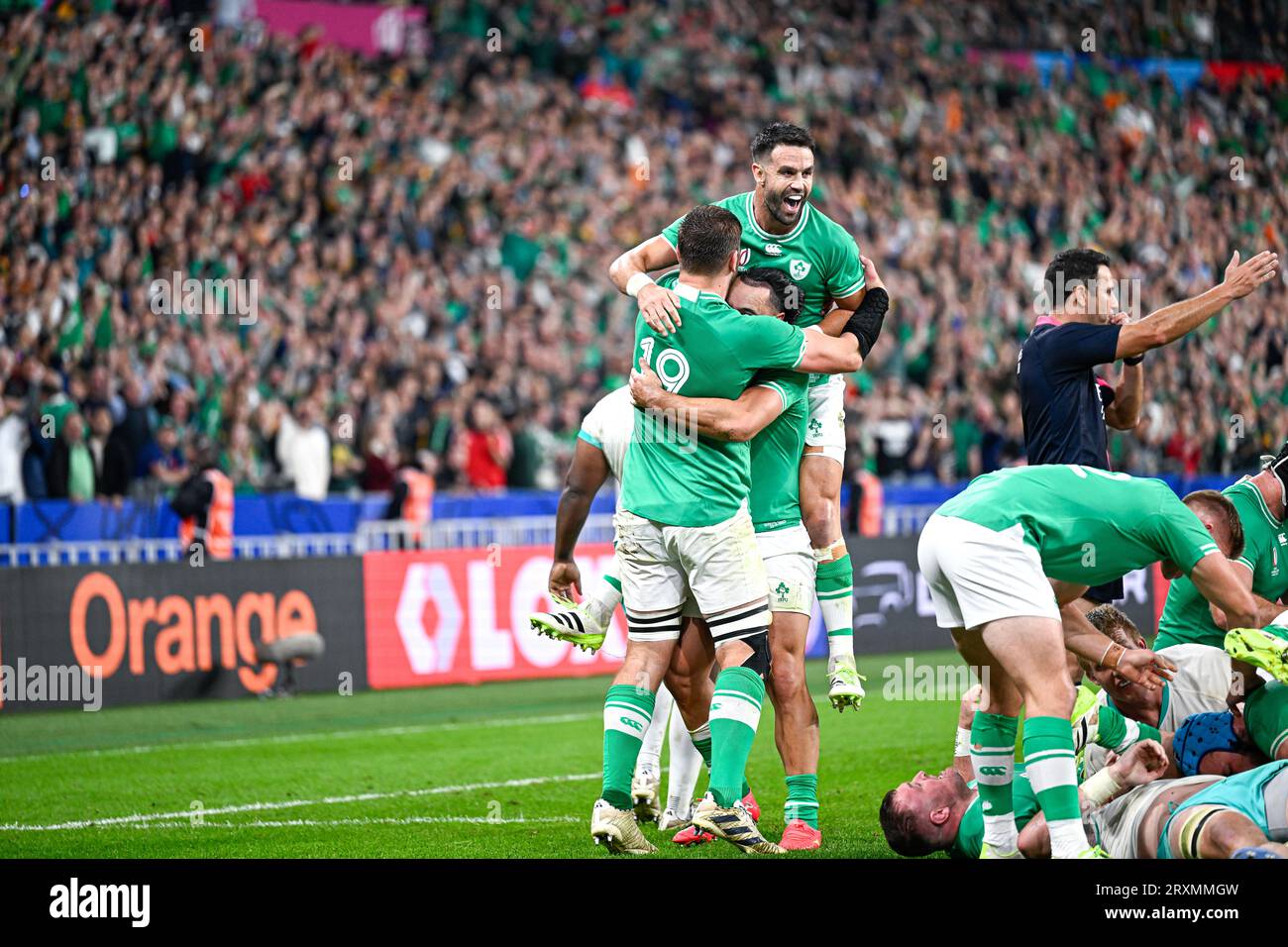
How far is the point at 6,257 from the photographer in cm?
1680

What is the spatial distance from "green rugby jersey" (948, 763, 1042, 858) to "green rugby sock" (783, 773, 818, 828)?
0.59 metres

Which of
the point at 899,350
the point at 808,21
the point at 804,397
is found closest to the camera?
the point at 804,397

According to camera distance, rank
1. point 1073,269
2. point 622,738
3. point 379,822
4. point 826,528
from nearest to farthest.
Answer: point 622,738 < point 1073,269 < point 826,528 < point 379,822

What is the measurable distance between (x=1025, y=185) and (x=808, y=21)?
4.72 meters

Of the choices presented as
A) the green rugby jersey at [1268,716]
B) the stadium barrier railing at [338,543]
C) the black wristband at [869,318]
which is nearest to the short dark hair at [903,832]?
the green rugby jersey at [1268,716]

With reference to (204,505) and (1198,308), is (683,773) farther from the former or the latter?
(204,505)

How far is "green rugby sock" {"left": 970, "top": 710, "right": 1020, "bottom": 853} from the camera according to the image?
255 inches

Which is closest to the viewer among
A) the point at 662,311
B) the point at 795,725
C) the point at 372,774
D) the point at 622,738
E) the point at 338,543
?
the point at 622,738

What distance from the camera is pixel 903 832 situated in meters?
6.79

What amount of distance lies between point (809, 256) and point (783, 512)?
121 cm

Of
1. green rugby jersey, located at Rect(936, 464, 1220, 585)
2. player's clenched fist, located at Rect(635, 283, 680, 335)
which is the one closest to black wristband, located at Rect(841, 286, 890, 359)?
player's clenched fist, located at Rect(635, 283, 680, 335)

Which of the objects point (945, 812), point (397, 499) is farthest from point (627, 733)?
point (397, 499)
